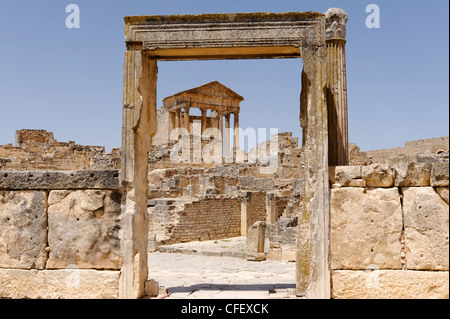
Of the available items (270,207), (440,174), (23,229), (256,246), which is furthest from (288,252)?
(270,207)

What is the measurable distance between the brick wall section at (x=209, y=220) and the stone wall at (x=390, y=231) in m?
11.6

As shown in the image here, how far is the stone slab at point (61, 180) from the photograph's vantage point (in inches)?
214

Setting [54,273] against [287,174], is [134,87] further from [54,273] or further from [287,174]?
[287,174]

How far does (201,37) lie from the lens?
5.50 m

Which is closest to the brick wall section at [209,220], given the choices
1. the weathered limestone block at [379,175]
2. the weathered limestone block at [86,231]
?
the weathered limestone block at [86,231]

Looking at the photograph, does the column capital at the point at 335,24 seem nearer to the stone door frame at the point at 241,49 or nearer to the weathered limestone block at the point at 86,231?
the stone door frame at the point at 241,49

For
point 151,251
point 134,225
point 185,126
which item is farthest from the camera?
point 185,126

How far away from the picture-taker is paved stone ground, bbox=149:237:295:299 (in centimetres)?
581

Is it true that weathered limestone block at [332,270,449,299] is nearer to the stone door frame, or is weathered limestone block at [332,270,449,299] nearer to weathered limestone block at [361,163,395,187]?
the stone door frame

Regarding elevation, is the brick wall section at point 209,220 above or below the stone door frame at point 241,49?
below

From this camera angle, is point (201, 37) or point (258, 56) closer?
point (201, 37)

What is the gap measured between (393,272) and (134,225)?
10.3 ft
